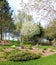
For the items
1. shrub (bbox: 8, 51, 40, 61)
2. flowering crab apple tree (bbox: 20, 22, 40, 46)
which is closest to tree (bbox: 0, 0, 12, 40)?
flowering crab apple tree (bbox: 20, 22, 40, 46)

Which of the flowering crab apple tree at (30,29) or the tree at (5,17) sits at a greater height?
the tree at (5,17)

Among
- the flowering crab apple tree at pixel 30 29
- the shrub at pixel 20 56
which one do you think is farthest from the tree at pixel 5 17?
the shrub at pixel 20 56

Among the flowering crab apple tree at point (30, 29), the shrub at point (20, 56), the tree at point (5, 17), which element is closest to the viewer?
the shrub at point (20, 56)

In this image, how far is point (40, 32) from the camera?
50.8 metres

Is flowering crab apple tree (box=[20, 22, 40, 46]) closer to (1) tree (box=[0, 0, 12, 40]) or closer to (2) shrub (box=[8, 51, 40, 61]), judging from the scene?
(1) tree (box=[0, 0, 12, 40])

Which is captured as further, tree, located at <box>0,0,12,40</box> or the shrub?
tree, located at <box>0,0,12,40</box>

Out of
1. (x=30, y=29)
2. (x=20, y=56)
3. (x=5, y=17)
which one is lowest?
(x=20, y=56)

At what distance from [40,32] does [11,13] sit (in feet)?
26.3

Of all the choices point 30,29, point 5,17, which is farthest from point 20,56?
point 30,29

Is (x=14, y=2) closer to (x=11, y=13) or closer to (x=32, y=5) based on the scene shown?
(x=32, y=5)

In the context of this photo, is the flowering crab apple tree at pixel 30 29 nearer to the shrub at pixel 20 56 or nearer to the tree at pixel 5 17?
the tree at pixel 5 17

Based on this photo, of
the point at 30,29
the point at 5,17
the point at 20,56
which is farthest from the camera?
the point at 30,29

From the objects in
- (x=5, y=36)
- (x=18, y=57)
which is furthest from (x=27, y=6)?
(x=5, y=36)

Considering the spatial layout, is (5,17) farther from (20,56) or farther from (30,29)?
(20,56)
